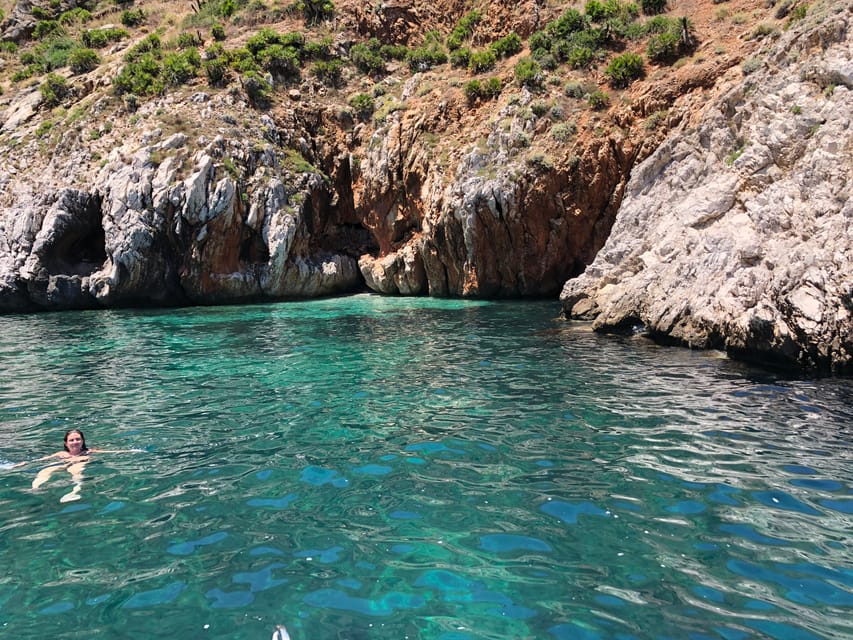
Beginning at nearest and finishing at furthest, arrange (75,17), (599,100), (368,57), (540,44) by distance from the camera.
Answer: (599,100) < (540,44) < (368,57) < (75,17)

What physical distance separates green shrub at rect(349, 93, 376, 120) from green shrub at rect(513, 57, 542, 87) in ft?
38.0

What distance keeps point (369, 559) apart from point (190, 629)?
5.02ft

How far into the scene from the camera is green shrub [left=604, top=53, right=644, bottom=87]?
1069 inches

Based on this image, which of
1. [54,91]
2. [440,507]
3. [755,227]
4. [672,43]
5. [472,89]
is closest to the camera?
[440,507]

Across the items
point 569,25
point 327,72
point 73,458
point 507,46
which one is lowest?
point 73,458

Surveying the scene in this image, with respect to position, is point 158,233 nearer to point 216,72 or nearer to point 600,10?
point 216,72

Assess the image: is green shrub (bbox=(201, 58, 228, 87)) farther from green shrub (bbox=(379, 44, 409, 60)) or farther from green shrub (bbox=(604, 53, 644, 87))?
green shrub (bbox=(604, 53, 644, 87))

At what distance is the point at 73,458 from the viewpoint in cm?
765

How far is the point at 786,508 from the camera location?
5.73 metres

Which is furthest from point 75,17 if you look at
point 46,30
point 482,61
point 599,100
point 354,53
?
point 599,100

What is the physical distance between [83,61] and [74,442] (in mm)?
44414

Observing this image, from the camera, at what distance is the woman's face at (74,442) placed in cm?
759

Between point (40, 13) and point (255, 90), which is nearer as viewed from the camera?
point (255, 90)

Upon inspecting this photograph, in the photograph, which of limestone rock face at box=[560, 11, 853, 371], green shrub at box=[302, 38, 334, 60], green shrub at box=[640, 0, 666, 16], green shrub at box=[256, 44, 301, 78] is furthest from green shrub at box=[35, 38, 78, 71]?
limestone rock face at box=[560, 11, 853, 371]
